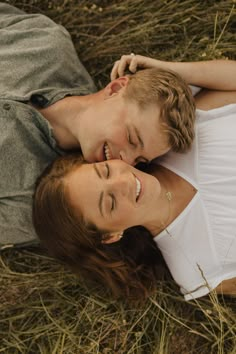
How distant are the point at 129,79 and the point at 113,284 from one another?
114 centimetres

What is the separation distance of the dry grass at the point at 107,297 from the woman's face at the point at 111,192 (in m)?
0.70

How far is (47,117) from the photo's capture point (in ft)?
8.55

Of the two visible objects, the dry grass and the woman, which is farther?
the dry grass

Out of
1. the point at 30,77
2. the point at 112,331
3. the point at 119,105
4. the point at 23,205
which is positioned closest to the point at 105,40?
the point at 30,77

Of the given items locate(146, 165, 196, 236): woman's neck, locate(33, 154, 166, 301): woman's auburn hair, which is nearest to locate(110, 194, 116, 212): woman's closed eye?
locate(33, 154, 166, 301): woman's auburn hair

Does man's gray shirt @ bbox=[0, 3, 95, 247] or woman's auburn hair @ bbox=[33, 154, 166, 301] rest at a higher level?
man's gray shirt @ bbox=[0, 3, 95, 247]

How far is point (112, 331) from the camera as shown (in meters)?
2.76

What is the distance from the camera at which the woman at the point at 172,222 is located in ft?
7.48

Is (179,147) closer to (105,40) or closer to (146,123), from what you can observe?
(146,123)

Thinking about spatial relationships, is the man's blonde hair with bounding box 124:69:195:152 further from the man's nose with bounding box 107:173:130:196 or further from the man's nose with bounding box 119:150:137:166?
the man's nose with bounding box 107:173:130:196

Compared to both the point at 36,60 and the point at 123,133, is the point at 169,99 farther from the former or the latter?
the point at 36,60

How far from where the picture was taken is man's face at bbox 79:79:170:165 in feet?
7.46

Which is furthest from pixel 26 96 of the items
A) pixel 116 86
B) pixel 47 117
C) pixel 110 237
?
pixel 110 237

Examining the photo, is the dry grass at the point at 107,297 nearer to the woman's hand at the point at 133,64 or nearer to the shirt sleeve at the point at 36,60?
the shirt sleeve at the point at 36,60
